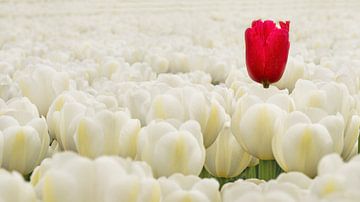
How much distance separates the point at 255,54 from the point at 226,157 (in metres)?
0.68

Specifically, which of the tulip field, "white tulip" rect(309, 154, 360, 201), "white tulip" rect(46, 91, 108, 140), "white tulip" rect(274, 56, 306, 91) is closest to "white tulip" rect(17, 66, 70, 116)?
the tulip field

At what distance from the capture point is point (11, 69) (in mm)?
3877

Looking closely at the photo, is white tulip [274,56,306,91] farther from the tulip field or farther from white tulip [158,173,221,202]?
white tulip [158,173,221,202]

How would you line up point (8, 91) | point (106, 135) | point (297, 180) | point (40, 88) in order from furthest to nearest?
point (8, 91) → point (40, 88) → point (106, 135) → point (297, 180)

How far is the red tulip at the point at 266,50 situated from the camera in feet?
7.80

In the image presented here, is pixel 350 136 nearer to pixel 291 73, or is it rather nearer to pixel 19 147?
pixel 19 147

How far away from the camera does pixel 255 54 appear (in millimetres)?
2412

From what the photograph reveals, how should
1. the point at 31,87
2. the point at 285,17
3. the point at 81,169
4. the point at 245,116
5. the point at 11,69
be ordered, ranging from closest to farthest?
the point at 81,169, the point at 245,116, the point at 31,87, the point at 11,69, the point at 285,17

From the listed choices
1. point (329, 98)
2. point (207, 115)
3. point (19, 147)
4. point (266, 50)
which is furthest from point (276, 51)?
point (19, 147)

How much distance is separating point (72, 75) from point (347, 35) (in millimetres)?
4361

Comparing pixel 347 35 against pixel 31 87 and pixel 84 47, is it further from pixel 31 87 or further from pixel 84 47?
pixel 31 87

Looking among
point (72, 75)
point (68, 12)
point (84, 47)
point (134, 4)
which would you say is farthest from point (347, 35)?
point (134, 4)

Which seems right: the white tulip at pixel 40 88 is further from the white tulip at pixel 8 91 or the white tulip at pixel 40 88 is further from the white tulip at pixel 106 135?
the white tulip at pixel 106 135

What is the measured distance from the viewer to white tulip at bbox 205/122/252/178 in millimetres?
1838
